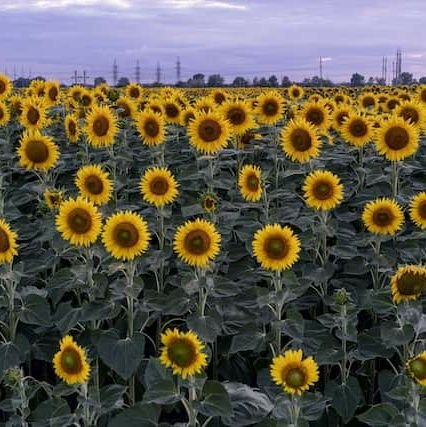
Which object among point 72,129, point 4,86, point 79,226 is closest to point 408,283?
point 79,226

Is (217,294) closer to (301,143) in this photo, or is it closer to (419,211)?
(419,211)

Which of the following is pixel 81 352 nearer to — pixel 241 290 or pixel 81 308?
pixel 81 308

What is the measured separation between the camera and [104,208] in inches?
191

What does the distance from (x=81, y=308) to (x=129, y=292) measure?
341 mm

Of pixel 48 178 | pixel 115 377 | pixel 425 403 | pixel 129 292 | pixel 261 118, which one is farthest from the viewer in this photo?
pixel 261 118

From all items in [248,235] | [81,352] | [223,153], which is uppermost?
[223,153]

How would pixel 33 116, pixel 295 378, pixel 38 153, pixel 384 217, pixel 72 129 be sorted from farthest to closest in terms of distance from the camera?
pixel 72 129 → pixel 33 116 → pixel 38 153 → pixel 384 217 → pixel 295 378

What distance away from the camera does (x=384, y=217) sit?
4527 mm

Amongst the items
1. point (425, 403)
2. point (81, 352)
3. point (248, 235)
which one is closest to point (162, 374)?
point (81, 352)

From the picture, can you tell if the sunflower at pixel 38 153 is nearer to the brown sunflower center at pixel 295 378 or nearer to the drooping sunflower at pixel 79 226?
the drooping sunflower at pixel 79 226

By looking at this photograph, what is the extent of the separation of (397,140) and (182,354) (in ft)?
9.10

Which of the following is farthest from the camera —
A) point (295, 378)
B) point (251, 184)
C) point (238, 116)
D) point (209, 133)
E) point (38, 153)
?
point (238, 116)

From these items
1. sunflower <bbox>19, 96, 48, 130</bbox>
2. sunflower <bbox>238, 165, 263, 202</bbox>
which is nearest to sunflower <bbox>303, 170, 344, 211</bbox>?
sunflower <bbox>238, 165, 263, 202</bbox>

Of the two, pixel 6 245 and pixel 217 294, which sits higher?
pixel 6 245
